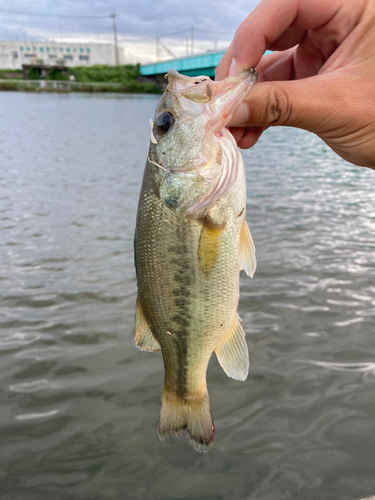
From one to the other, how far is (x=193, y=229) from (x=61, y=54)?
159390 mm

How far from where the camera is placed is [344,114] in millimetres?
2766

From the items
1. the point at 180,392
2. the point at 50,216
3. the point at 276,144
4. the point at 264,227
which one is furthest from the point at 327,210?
the point at 276,144

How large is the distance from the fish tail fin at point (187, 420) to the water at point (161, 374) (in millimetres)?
805

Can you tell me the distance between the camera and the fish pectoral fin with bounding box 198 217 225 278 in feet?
7.87

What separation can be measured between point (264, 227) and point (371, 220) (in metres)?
2.60

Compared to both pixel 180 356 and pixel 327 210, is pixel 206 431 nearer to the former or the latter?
pixel 180 356

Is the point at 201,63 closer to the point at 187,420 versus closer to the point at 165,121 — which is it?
the point at 165,121

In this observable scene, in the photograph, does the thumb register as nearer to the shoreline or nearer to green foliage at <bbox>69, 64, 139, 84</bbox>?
the shoreline

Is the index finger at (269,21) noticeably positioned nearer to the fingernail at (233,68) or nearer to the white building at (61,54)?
the fingernail at (233,68)

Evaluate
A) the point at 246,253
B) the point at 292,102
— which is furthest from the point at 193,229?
the point at 292,102

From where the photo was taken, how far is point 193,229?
2.42 m

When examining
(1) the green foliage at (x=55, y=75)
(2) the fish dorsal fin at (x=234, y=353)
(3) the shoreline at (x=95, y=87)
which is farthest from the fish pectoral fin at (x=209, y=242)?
(1) the green foliage at (x=55, y=75)

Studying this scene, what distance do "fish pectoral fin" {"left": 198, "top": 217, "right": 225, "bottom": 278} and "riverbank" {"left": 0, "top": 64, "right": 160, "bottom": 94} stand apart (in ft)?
310

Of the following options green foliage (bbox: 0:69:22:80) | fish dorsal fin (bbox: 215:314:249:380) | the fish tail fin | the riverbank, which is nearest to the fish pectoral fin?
fish dorsal fin (bbox: 215:314:249:380)
